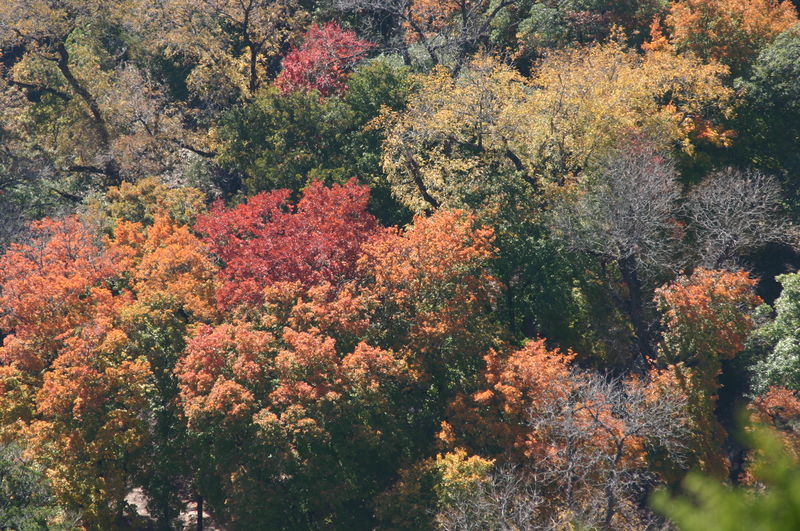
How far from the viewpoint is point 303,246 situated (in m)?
27.8

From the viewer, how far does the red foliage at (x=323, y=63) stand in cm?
4003

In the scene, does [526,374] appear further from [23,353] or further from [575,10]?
[575,10]

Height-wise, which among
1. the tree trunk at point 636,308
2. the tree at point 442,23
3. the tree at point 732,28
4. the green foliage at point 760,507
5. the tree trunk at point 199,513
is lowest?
the tree trunk at point 199,513

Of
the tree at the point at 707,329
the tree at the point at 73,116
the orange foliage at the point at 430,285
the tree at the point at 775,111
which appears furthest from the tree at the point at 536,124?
the tree at the point at 73,116

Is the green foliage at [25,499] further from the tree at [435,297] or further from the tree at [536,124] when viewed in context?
the tree at [536,124]

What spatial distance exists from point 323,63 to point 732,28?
67.4 ft

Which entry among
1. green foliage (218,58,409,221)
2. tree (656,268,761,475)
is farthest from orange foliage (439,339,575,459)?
green foliage (218,58,409,221)

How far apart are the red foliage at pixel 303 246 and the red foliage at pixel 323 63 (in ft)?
35.9

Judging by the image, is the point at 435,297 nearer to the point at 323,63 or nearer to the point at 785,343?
the point at 785,343

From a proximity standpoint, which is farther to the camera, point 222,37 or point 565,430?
point 222,37

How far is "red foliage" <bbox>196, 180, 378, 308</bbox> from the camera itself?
2777cm

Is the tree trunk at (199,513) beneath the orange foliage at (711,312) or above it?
beneath

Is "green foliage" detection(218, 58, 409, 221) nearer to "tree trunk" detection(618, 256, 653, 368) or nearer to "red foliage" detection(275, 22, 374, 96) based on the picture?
"red foliage" detection(275, 22, 374, 96)

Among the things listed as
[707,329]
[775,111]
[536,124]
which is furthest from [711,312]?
[775,111]
